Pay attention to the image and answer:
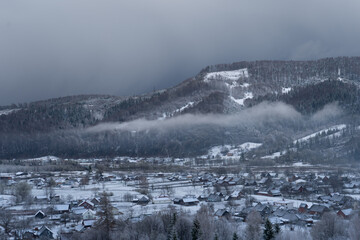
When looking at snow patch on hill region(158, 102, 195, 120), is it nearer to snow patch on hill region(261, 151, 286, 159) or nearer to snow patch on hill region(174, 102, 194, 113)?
snow patch on hill region(174, 102, 194, 113)

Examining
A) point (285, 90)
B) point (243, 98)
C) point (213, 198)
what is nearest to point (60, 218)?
point (213, 198)

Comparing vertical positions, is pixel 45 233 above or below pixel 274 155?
below

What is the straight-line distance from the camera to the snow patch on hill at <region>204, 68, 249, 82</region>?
13200cm

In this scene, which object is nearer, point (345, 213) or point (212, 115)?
point (345, 213)

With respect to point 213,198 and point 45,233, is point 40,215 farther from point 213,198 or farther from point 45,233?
point 213,198

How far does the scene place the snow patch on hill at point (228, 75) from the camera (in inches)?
5197

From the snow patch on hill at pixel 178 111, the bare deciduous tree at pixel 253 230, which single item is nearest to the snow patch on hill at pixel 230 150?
the snow patch on hill at pixel 178 111

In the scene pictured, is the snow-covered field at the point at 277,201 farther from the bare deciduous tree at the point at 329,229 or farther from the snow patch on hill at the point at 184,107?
the snow patch on hill at the point at 184,107

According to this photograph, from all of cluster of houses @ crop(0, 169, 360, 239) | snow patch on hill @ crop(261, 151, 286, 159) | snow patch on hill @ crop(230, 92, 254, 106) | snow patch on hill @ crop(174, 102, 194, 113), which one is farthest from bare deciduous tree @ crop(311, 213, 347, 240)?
snow patch on hill @ crop(174, 102, 194, 113)

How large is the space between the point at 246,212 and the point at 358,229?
31.4 ft

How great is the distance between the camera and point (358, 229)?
1870cm

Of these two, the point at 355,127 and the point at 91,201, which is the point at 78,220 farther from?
the point at 355,127

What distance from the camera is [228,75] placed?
13550 centimetres

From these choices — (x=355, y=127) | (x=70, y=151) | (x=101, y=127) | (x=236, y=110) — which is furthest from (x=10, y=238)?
(x=101, y=127)
